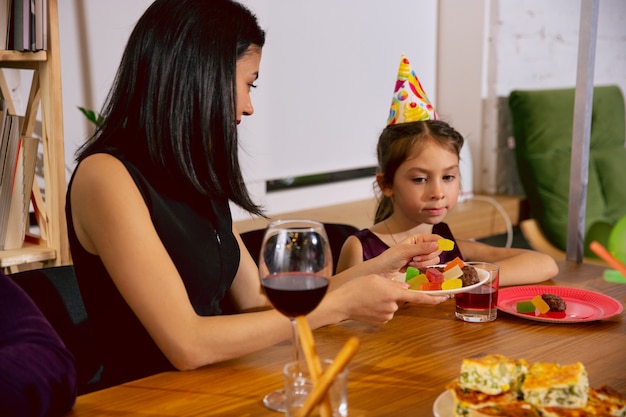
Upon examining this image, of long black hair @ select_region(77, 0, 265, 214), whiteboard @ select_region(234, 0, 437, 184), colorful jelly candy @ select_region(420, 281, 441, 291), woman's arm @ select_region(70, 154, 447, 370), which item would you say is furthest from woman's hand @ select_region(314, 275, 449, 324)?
whiteboard @ select_region(234, 0, 437, 184)

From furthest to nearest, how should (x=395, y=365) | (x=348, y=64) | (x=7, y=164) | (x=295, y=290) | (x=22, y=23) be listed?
1. (x=348, y=64)
2. (x=7, y=164)
3. (x=22, y=23)
4. (x=395, y=365)
5. (x=295, y=290)

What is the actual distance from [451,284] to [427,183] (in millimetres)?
564

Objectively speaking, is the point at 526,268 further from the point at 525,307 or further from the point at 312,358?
the point at 312,358

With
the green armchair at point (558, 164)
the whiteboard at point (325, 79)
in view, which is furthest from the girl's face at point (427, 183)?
the green armchair at point (558, 164)

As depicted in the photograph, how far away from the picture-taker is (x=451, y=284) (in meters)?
1.29

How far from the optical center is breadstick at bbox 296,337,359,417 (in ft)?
2.34

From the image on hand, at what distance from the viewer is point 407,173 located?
1839 mm

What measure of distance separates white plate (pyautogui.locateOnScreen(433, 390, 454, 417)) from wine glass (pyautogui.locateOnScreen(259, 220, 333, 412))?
0.19 metres

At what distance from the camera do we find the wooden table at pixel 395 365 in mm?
979

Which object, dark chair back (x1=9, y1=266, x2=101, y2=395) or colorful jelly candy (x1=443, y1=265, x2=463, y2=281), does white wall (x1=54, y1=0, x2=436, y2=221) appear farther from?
colorful jelly candy (x1=443, y1=265, x2=463, y2=281)

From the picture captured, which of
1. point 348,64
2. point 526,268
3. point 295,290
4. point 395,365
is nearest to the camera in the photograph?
point 295,290

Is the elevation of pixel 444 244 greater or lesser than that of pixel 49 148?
lesser

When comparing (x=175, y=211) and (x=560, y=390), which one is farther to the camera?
(x=175, y=211)

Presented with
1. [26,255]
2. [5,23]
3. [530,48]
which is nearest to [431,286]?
[26,255]
